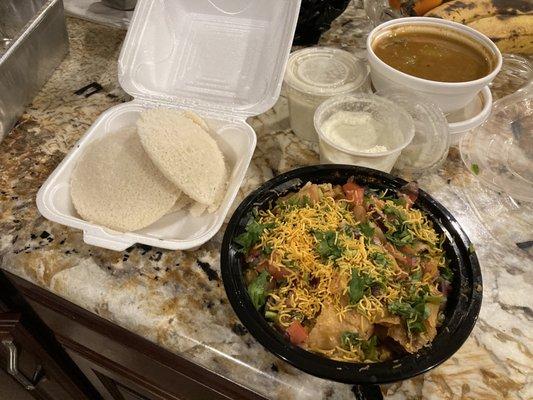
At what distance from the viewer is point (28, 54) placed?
1.10 metres

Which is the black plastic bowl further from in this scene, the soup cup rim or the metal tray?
the metal tray

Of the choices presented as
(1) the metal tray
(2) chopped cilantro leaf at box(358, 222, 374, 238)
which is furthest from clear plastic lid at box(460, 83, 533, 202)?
(1) the metal tray

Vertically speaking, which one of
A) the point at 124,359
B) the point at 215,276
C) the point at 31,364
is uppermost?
the point at 215,276

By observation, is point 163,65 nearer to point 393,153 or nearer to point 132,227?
point 132,227

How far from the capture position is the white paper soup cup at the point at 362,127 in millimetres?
928

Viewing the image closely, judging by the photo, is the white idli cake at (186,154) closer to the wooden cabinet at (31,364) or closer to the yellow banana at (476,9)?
the wooden cabinet at (31,364)

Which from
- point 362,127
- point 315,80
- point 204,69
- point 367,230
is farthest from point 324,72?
point 367,230

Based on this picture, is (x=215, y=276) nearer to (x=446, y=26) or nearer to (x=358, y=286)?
(x=358, y=286)

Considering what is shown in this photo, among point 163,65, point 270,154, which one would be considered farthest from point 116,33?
point 270,154

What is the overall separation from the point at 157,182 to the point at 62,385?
2.58ft

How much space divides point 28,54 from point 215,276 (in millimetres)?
755

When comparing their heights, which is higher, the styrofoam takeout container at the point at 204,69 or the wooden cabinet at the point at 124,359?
the styrofoam takeout container at the point at 204,69

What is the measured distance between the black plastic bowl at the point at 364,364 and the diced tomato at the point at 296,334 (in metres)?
0.03

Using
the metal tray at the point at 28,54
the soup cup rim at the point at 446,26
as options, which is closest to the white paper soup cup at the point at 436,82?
the soup cup rim at the point at 446,26
